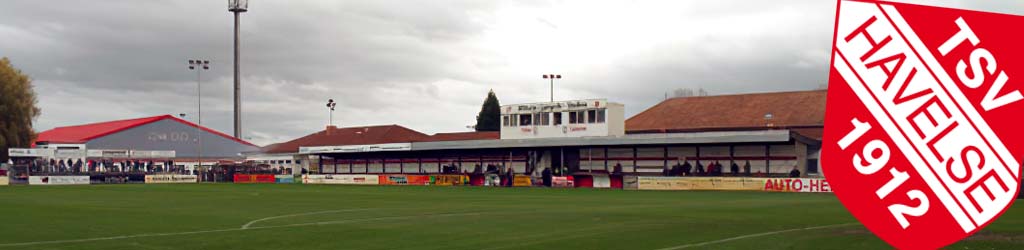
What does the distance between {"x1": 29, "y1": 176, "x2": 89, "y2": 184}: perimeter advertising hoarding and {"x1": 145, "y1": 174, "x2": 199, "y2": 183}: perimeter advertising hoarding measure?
5285mm

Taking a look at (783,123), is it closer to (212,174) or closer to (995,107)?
(212,174)

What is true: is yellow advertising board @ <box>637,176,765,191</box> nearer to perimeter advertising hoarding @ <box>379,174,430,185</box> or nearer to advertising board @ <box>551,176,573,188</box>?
advertising board @ <box>551,176,573,188</box>

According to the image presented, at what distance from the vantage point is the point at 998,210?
4.16 m

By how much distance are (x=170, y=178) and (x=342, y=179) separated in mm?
16904

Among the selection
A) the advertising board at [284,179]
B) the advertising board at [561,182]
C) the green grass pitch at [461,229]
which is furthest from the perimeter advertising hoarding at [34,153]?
the green grass pitch at [461,229]

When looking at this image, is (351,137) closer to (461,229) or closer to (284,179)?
(284,179)

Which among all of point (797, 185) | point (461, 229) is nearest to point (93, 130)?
point (797, 185)

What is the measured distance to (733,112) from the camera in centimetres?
7656

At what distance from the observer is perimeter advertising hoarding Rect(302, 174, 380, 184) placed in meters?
77.8

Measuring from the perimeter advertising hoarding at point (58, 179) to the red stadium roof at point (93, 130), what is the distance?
31395 mm

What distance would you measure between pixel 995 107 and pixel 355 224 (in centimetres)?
1948

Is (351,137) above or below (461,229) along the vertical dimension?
above

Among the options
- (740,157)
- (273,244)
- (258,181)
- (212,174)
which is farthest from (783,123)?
(273,244)

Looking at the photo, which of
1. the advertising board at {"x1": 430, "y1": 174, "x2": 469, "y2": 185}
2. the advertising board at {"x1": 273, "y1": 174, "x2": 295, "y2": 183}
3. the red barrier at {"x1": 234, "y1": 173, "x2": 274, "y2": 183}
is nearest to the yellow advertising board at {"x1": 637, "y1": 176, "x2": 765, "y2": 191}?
the advertising board at {"x1": 430, "y1": 174, "x2": 469, "y2": 185}
